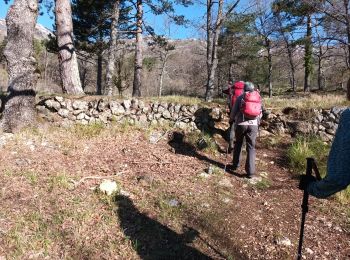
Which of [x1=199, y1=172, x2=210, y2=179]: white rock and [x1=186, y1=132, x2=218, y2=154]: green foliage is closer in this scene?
[x1=199, y1=172, x2=210, y2=179]: white rock

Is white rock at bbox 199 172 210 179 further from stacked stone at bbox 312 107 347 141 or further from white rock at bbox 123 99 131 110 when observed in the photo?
stacked stone at bbox 312 107 347 141

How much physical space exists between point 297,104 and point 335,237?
520 cm

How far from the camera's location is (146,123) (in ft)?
27.7

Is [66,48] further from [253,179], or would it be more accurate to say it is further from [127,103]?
[253,179]

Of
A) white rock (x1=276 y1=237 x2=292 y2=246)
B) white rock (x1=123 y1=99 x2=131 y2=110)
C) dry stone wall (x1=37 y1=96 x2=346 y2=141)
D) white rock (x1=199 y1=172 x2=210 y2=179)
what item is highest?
white rock (x1=123 y1=99 x2=131 y2=110)

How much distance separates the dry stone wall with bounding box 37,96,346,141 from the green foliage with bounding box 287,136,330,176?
25.4 inches

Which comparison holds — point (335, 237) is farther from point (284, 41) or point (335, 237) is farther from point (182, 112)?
point (284, 41)

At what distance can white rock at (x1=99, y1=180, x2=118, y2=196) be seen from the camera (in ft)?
17.4

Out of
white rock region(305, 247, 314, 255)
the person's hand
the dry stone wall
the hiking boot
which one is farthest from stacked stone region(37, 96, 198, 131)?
the person's hand

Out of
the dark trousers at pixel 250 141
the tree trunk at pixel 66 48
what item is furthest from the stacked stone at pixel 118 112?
the dark trousers at pixel 250 141

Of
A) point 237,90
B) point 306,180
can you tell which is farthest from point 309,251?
point 237,90

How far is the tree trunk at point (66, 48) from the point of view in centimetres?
920

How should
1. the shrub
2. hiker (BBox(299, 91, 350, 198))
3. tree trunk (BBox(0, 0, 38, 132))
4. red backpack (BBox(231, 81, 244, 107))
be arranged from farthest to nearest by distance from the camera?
tree trunk (BBox(0, 0, 38, 132)) → red backpack (BBox(231, 81, 244, 107)) → the shrub → hiker (BBox(299, 91, 350, 198))

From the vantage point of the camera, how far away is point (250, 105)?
6105mm
